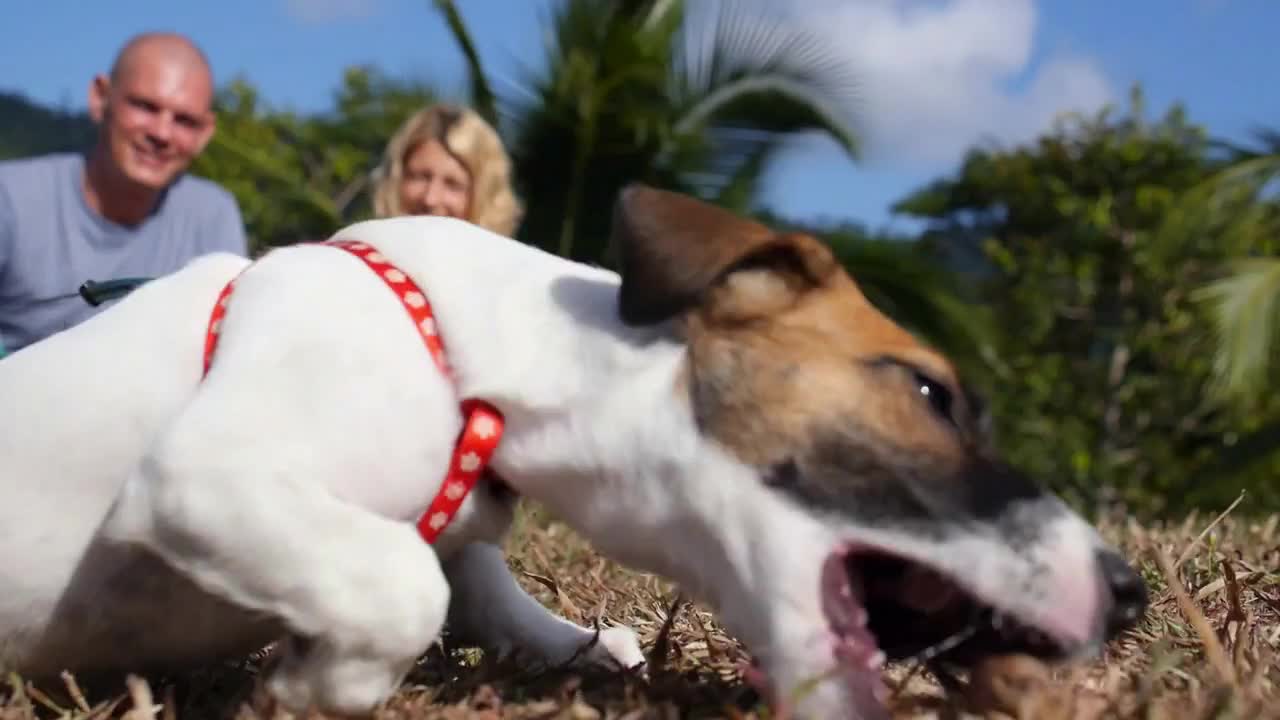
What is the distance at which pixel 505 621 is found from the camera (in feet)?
8.09

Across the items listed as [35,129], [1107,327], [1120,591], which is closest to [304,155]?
[35,129]

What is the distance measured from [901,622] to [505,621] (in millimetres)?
835

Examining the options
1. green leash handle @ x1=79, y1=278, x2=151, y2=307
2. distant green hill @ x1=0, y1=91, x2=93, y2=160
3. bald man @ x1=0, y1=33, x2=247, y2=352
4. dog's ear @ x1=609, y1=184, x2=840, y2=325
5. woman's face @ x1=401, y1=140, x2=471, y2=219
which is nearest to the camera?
dog's ear @ x1=609, y1=184, x2=840, y2=325

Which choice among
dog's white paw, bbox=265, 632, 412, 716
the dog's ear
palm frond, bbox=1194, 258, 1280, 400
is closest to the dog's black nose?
the dog's ear

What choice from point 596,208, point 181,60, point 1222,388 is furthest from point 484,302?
point 596,208

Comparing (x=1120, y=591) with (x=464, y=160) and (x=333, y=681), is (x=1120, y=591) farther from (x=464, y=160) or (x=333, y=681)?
(x=464, y=160)

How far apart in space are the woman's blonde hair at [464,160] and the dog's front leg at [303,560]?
3863 mm

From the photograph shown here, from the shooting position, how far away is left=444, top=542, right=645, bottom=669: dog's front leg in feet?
7.95

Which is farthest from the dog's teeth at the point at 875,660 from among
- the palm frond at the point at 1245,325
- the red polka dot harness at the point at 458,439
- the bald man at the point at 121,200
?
the palm frond at the point at 1245,325

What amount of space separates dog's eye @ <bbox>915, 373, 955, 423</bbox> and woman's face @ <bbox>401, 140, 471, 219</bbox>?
392 cm

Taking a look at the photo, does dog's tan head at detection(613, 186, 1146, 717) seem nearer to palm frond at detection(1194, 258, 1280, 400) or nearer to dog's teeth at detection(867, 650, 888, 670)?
dog's teeth at detection(867, 650, 888, 670)

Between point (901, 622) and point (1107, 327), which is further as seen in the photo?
point (1107, 327)

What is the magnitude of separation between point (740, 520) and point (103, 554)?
0.93 metres

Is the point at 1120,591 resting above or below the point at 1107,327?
above
